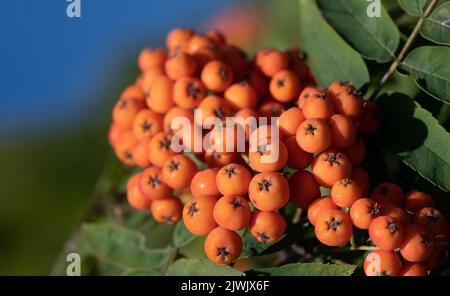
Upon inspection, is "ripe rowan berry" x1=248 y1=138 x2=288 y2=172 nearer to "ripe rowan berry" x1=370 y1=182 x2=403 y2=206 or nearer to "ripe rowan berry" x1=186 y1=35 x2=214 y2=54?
"ripe rowan berry" x1=370 y1=182 x2=403 y2=206

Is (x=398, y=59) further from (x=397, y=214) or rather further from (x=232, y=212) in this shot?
(x=232, y=212)

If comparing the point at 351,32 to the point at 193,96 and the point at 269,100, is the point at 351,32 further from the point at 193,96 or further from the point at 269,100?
the point at 193,96

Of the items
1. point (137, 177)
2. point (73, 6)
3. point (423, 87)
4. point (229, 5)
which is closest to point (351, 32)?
point (423, 87)

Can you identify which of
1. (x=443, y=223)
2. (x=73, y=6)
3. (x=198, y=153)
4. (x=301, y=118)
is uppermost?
(x=73, y=6)

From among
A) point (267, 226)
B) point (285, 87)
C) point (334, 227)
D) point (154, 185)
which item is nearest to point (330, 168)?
point (334, 227)

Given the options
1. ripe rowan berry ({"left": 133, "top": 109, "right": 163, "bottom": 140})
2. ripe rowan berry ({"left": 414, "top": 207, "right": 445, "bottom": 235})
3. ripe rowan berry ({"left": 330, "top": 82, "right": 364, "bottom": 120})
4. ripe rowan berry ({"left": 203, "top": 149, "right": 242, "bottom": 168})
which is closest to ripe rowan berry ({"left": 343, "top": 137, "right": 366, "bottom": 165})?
ripe rowan berry ({"left": 330, "top": 82, "right": 364, "bottom": 120})

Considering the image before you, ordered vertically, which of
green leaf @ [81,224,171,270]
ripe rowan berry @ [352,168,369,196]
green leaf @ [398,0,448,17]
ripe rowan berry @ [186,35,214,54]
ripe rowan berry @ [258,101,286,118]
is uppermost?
green leaf @ [398,0,448,17]
